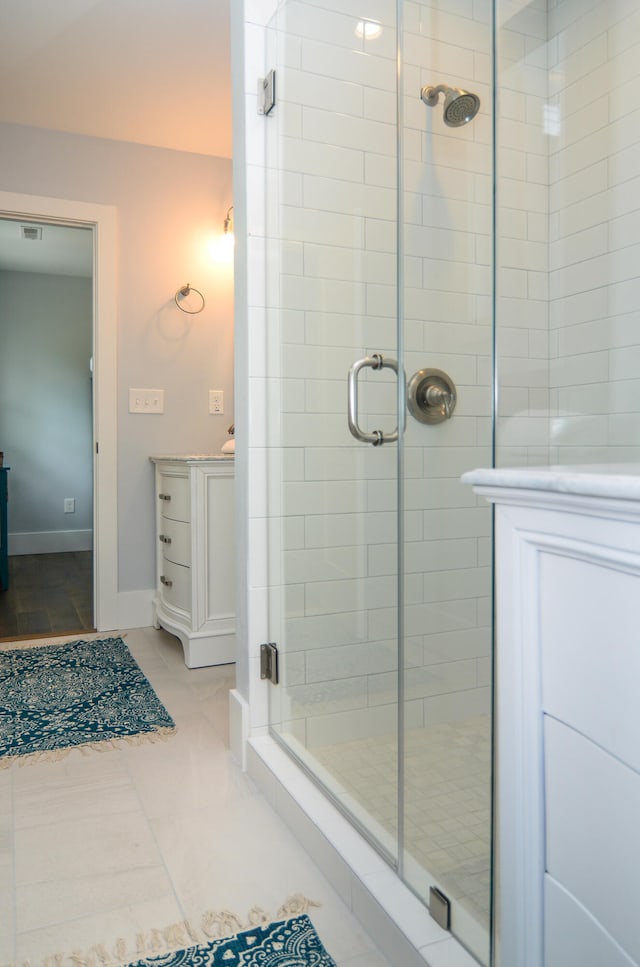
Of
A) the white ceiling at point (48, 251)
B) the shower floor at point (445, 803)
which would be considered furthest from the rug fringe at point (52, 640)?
the white ceiling at point (48, 251)

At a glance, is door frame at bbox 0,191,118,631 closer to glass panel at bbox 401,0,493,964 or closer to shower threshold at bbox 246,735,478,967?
shower threshold at bbox 246,735,478,967

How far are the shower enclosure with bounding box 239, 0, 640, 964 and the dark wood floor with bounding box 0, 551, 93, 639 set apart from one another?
2261 mm

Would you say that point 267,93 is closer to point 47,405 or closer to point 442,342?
point 442,342

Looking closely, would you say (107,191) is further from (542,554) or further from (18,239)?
(542,554)

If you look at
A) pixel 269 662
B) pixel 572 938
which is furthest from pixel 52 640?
pixel 572 938

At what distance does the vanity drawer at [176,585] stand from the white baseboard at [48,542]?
131 inches

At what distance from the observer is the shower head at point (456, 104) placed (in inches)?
43.8

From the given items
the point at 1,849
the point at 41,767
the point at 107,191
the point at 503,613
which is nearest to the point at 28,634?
the point at 41,767

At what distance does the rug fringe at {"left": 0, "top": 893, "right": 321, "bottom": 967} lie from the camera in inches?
47.4

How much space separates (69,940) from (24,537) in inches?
209

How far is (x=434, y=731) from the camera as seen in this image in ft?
3.96

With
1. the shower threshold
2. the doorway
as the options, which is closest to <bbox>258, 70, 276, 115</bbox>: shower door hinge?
the shower threshold

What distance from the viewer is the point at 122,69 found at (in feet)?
9.38

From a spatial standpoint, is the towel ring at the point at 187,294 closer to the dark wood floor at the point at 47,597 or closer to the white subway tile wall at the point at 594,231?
the dark wood floor at the point at 47,597
